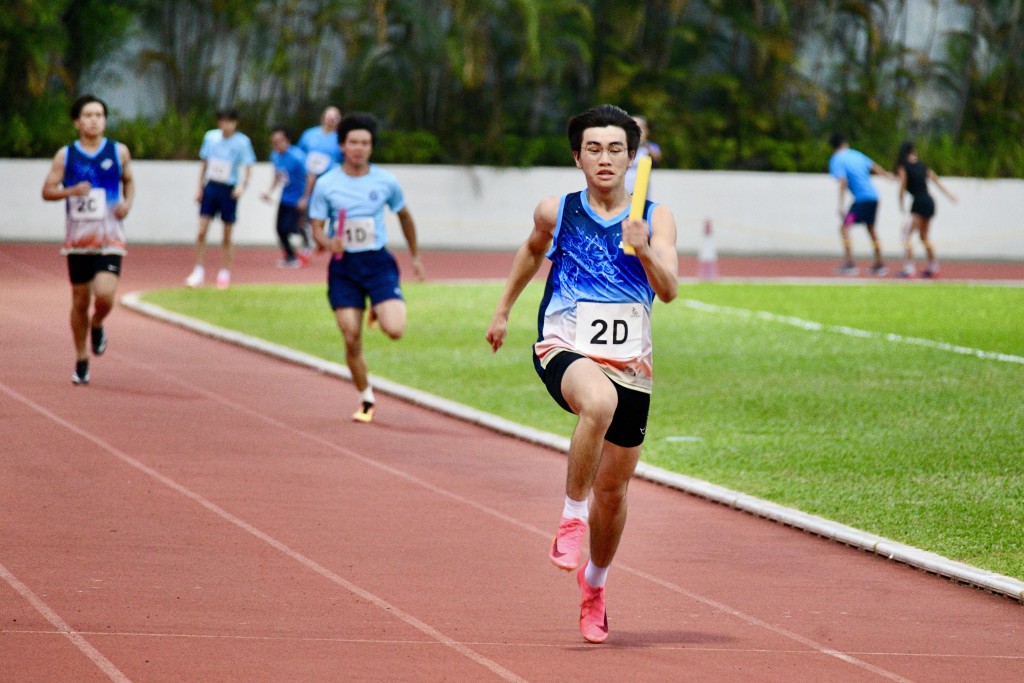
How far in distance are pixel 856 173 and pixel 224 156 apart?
10.7m

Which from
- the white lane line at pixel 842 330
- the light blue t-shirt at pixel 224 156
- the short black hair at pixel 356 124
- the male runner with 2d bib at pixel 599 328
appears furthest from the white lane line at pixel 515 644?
the light blue t-shirt at pixel 224 156

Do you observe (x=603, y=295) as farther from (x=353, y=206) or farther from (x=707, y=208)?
(x=707, y=208)

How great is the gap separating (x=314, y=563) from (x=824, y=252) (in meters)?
25.6

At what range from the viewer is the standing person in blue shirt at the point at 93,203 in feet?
40.7

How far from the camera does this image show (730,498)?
9234mm

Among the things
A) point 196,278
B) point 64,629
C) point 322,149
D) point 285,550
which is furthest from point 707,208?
point 64,629

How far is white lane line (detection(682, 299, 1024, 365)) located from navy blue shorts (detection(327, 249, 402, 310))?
265 inches

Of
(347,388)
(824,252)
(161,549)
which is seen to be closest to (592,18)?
(824,252)

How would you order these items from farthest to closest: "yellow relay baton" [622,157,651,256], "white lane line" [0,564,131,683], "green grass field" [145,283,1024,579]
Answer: "green grass field" [145,283,1024,579] → "yellow relay baton" [622,157,651,256] → "white lane line" [0,564,131,683]

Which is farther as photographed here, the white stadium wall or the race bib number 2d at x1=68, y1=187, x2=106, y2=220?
the white stadium wall

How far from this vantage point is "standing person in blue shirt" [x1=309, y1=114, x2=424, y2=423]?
38.0ft

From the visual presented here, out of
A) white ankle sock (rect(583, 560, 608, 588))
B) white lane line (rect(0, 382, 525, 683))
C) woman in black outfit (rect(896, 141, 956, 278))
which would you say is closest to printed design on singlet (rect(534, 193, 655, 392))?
white ankle sock (rect(583, 560, 608, 588))

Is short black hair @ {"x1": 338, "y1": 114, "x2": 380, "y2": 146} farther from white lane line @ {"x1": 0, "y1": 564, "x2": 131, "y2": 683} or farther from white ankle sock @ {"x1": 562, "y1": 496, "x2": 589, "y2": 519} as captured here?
white ankle sock @ {"x1": 562, "y1": 496, "x2": 589, "y2": 519}

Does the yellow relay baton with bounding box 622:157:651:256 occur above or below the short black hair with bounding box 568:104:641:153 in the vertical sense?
below
